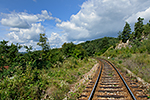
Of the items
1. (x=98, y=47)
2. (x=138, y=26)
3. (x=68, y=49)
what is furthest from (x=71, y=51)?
(x=98, y=47)

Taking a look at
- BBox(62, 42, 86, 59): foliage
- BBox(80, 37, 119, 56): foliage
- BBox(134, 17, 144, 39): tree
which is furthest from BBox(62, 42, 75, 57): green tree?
BBox(134, 17, 144, 39): tree

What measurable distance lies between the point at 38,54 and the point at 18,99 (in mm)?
3917

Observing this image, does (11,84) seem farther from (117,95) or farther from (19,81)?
(117,95)

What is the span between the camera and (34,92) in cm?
445

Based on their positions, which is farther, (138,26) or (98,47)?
(98,47)

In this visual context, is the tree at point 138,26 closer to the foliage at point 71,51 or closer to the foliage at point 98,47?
the foliage at point 98,47

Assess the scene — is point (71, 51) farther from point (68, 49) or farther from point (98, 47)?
point (98, 47)

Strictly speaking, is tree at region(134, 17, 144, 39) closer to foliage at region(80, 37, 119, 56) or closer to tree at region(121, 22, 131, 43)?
tree at region(121, 22, 131, 43)

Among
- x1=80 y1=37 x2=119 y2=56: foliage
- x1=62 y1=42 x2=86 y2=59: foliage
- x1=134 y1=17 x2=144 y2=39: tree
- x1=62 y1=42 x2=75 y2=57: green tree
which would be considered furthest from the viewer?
x1=134 y1=17 x2=144 y2=39: tree

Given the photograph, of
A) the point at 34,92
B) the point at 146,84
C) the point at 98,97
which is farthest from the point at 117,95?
the point at 34,92

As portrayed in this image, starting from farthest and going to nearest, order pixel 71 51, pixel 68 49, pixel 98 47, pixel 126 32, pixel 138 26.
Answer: pixel 98 47, pixel 126 32, pixel 138 26, pixel 68 49, pixel 71 51

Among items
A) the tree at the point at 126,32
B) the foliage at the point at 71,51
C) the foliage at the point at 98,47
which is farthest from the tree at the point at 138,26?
the foliage at the point at 71,51

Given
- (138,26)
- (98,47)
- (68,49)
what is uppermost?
(138,26)

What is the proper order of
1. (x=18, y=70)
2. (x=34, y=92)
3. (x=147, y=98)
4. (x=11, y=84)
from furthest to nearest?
(x=18, y=70)
(x=11, y=84)
(x=34, y=92)
(x=147, y=98)
